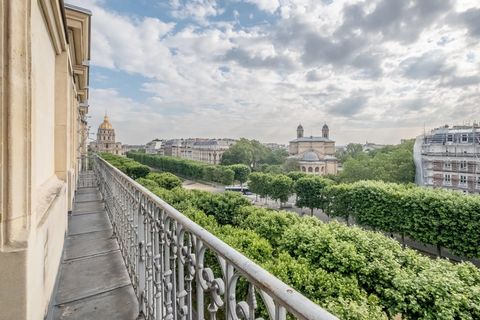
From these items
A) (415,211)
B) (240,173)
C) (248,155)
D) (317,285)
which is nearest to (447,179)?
(415,211)

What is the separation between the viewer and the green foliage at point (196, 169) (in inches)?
1601

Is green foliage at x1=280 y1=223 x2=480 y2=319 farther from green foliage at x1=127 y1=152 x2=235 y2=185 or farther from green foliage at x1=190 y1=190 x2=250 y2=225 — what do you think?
green foliage at x1=127 y1=152 x2=235 y2=185

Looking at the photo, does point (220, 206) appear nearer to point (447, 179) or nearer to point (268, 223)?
point (268, 223)

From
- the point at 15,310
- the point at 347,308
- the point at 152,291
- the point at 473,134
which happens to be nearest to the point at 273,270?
the point at 347,308

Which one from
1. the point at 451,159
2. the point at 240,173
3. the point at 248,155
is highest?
the point at 248,155

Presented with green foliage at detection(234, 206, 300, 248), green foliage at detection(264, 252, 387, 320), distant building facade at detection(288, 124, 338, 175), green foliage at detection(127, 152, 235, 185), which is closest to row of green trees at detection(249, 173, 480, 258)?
green foliage at detection(234, 206, 300, 248)

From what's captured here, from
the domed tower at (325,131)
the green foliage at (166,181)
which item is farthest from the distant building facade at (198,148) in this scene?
the green foliage at (166,181)

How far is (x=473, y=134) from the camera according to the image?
32.7 metres

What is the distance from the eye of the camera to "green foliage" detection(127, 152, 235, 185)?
4066 cm

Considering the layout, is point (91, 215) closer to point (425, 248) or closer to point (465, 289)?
point (465, 289)

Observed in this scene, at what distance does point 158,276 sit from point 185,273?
48cm

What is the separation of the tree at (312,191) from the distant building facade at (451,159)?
64.8 feet

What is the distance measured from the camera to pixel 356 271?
6.30 meters

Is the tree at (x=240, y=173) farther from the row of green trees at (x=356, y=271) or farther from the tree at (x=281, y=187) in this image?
the row of green trees at (x=356, y=271)
